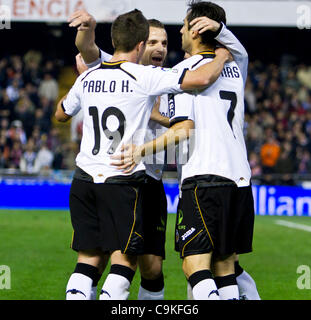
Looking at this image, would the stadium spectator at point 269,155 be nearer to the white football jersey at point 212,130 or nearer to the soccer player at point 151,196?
the soccer player at point 151,196

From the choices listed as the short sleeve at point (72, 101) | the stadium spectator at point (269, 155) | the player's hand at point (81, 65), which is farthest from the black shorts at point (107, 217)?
the stadium spectator at point (269, 155)

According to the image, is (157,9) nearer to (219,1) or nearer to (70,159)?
(219,1)

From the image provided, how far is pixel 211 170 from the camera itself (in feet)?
15.8

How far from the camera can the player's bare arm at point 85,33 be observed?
5180mm

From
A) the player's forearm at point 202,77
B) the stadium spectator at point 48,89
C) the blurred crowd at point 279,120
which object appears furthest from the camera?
the stadium spectator at point 48,89

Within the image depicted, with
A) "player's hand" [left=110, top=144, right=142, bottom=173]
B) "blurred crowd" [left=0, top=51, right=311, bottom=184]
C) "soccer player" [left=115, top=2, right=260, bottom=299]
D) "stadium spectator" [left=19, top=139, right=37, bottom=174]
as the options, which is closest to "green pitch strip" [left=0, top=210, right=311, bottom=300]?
"soccer player" [left=115, top=2, right=260, bottom=299]

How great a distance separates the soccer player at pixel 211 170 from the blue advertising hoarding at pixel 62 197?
11541 millimetres

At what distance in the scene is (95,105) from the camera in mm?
4793

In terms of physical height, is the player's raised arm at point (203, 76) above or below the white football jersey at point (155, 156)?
above

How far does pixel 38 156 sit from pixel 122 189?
1366 cm

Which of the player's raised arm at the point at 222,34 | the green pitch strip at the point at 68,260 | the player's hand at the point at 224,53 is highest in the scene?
the player's raised arm at the point at 222,34

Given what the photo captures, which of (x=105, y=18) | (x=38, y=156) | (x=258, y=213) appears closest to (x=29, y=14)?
(x=105, y=18)

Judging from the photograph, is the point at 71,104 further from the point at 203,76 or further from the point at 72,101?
the point at 203,76
